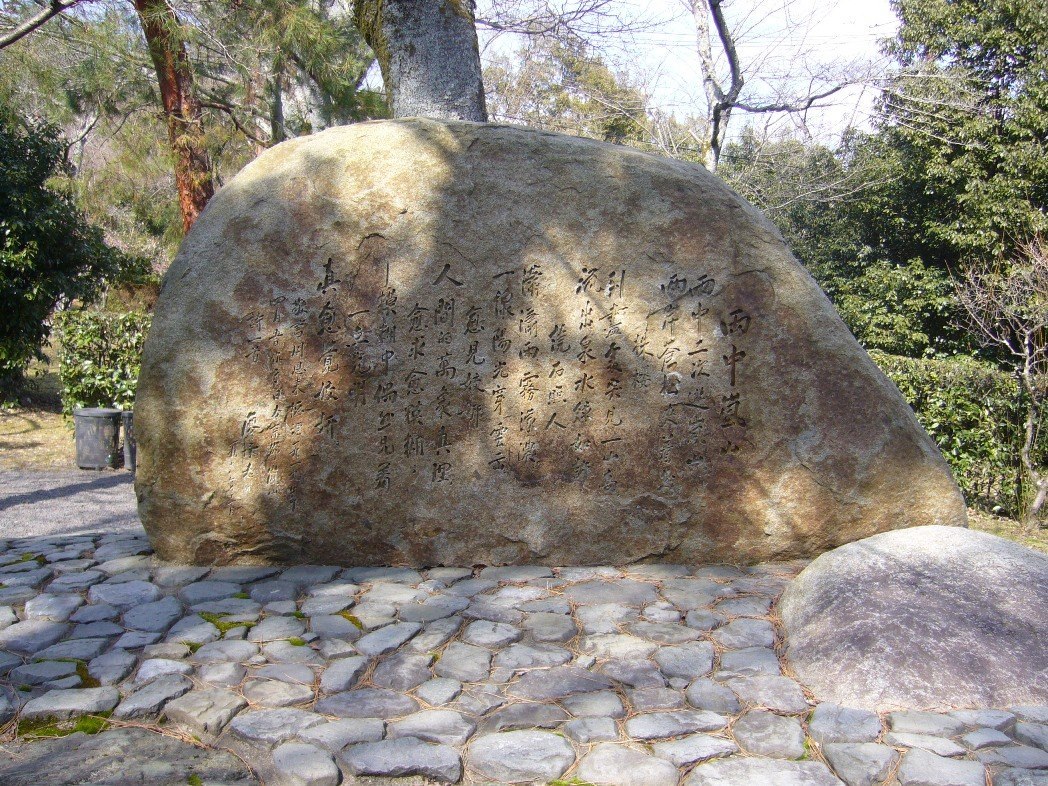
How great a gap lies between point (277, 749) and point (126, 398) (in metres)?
6.97

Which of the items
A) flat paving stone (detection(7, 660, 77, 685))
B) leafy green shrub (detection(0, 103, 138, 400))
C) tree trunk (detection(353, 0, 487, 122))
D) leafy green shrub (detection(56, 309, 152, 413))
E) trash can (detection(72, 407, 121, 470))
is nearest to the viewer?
flat paving stone (detection(7, 660, 77, 685))

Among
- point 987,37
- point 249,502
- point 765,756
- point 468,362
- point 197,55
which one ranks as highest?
point 987,37

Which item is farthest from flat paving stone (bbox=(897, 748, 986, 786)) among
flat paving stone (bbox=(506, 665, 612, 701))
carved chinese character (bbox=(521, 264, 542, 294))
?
carved chinese character (bbox=(521, 264, 542, 294))

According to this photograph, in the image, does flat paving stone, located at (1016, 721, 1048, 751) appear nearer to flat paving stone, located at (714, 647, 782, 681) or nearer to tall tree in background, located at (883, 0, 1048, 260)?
flat paving stone, located at (714, 647, 782, 681)

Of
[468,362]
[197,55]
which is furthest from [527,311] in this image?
[197,55]

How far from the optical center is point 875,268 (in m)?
15.3

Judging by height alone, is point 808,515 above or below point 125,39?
below

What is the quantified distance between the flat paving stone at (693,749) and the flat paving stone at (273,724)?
1128mm

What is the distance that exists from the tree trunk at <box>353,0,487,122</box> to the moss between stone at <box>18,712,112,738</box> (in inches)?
173

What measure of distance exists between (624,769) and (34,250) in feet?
29.8

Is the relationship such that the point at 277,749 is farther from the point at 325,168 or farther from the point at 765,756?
the point at 325,168

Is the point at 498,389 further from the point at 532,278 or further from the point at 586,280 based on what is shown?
the point at 586,280

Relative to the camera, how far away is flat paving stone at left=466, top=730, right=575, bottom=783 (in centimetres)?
245

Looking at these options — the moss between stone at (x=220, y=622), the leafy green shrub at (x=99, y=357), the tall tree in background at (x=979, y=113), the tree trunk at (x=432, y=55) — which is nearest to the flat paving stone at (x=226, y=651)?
the moss between stone at (x=220, y=622)
